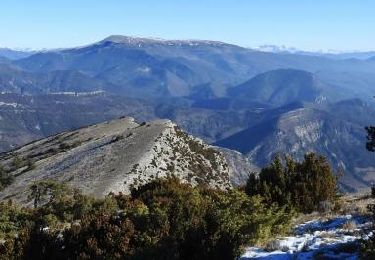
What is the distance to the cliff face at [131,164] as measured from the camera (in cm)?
6016

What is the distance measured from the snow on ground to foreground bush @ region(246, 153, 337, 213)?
207 inches

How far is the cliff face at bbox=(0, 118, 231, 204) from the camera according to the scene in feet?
197

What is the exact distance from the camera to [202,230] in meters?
14.9

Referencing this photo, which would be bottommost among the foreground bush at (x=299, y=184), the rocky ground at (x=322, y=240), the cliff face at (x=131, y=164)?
the cliff face at (x=131, y=164)

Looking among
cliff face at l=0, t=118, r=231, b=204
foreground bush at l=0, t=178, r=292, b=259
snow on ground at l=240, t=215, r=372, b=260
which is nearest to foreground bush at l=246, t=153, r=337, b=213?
snow on ground at l=240, t=215, r=372, b=260

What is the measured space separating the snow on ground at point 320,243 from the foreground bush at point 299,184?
17.2 ft

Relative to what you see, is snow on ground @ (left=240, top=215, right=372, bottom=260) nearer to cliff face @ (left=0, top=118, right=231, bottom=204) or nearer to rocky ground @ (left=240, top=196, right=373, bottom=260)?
rocky ground @ (left=240, top=196, right=373, bottom=260)

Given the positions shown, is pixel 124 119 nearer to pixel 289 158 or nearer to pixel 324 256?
pixel 289 158

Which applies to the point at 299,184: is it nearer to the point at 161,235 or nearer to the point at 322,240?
the point at 322,240

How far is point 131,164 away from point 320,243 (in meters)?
50.3

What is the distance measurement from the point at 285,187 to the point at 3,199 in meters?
41.2

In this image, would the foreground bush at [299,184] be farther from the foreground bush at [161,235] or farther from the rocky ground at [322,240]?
the foreground bush at [161,235]

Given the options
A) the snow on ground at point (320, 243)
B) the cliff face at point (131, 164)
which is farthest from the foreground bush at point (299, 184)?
the cliff face at point (131, 164)

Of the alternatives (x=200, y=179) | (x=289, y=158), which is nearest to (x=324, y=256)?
(x=289, y=158)
